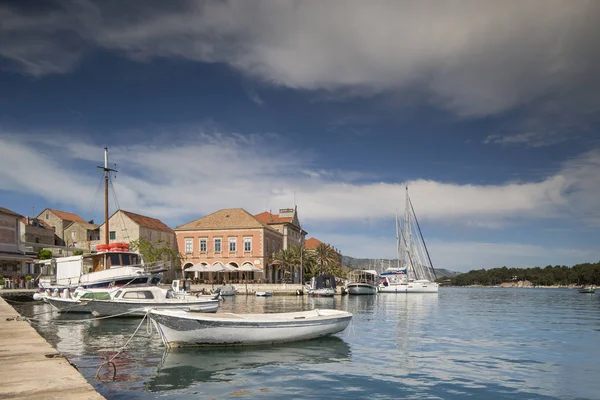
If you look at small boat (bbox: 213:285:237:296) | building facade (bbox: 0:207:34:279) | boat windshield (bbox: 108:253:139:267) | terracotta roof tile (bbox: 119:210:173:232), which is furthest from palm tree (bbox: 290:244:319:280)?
boat windshield (bbox: 108:253:139:267)

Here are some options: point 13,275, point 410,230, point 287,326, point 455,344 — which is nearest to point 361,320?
point 455,344

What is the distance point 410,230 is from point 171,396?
78.6 meters

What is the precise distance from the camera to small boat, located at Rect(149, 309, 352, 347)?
18016mm

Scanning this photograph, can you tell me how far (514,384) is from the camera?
14.1m

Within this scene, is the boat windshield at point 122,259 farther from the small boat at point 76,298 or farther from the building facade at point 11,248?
the building facade at point 11,248

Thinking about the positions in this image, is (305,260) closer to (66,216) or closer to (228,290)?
(228,290)

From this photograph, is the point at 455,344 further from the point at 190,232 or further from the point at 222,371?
the point at 190,232

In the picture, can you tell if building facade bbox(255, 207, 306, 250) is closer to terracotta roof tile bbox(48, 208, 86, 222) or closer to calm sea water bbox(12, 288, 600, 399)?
terracotta roof tile bbox(48, 208, 86, 222)

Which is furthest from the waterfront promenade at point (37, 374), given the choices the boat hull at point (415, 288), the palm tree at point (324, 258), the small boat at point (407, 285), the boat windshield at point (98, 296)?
the small boat at point (407, 285)

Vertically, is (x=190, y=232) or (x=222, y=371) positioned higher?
(x=190, y=232)

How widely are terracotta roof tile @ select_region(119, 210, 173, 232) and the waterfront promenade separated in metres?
61.2

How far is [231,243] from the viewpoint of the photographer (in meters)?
74.7

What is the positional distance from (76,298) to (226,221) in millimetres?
43975

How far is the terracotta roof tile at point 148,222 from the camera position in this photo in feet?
237
